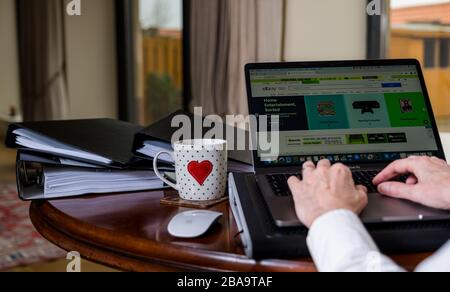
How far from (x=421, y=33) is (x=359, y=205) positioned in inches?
97.9

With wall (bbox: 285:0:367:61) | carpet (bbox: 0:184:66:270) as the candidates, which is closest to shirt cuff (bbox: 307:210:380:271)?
carpet (bbox: 0:184:66:270)

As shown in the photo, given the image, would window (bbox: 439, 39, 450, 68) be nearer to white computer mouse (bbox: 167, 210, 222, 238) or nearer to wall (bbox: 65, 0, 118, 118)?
white computer mouse (bbox: 167, 210, 222, 238)

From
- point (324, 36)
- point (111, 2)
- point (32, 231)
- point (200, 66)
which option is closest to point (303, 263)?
point (324, 36)

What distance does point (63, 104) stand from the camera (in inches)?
196

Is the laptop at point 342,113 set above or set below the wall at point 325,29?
below

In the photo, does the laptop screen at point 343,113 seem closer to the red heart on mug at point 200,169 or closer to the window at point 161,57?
the red heart on mug at point 200,169

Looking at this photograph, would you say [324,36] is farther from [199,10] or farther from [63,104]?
[63,104]

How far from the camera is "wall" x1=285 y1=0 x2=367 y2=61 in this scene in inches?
115

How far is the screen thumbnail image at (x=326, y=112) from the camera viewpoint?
101 centimetres

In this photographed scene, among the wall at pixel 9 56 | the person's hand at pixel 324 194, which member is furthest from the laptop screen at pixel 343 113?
the wall at pixel 9 56

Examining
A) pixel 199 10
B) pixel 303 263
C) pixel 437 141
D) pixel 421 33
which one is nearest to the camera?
pixel 303 263

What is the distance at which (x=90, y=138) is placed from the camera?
109 centimetres

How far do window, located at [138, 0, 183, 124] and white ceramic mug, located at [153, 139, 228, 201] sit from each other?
10.4 feet

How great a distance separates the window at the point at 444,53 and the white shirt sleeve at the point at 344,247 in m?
2.47
